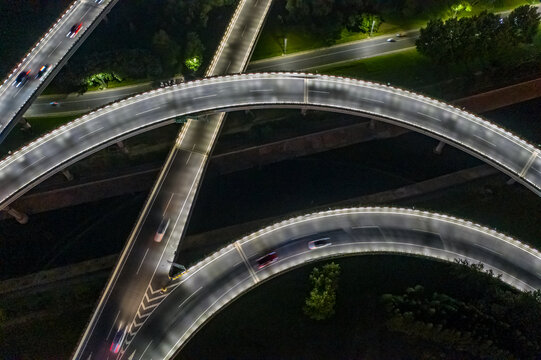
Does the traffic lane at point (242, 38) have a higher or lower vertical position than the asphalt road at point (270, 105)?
higher

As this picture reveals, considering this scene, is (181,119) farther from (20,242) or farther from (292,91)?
(20,242)

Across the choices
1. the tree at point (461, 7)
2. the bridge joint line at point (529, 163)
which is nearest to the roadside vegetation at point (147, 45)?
the tree at point (461, 7)

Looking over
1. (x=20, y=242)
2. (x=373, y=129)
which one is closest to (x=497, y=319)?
(x=373, y=129)

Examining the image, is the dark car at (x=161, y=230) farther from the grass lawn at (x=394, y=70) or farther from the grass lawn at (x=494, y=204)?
the grass lawn at (x=394, y=70)

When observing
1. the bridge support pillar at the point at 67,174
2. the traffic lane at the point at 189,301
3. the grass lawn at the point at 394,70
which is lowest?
the traffic lane at the point at 189,301

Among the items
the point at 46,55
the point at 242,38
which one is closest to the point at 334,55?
the point at 242,38
